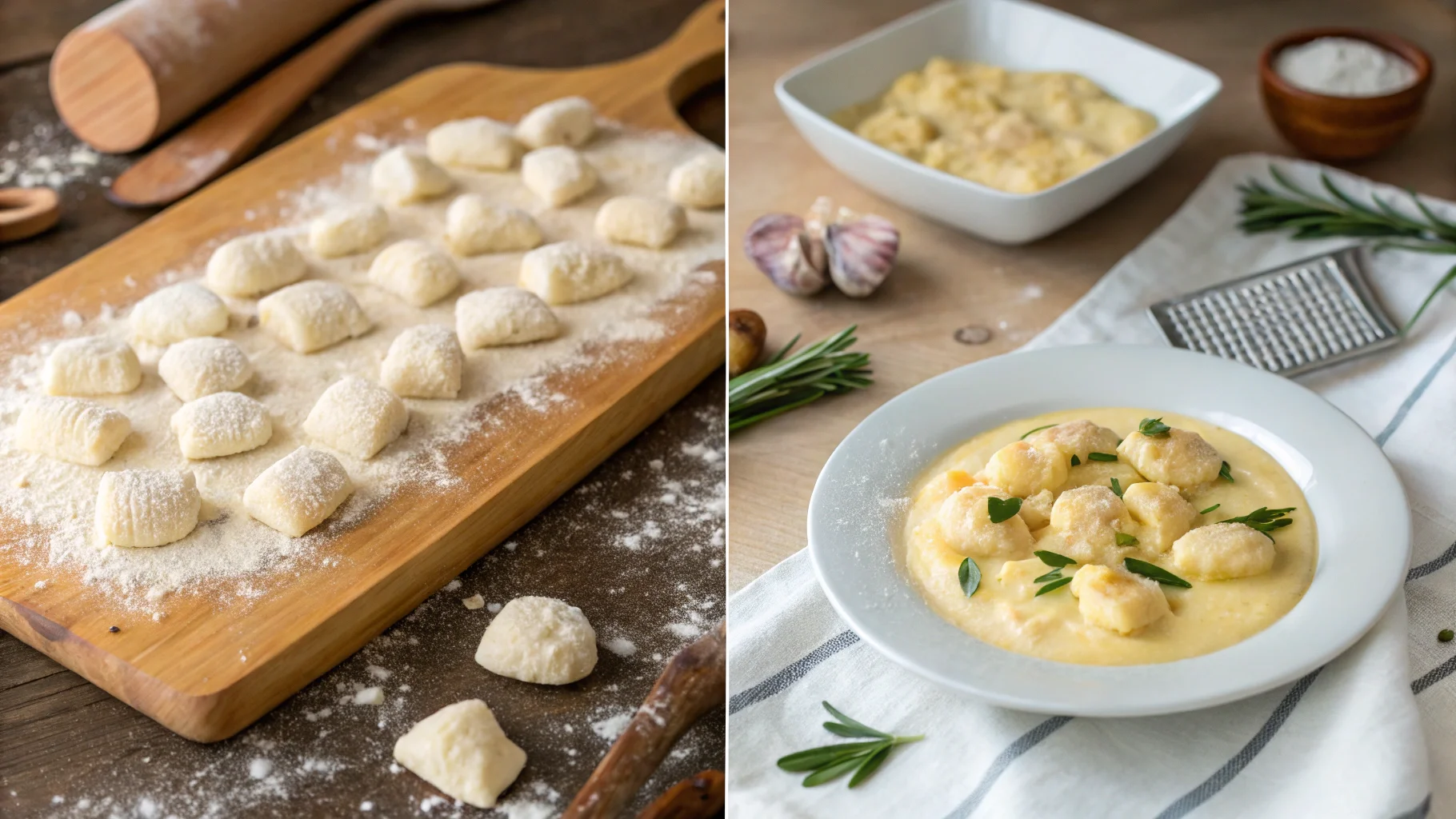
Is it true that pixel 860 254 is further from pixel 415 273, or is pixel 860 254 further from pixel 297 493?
pixel 297 493

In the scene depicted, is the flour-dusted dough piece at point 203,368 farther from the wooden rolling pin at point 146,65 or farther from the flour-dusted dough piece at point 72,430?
the wooden rolling pin at point 146,65

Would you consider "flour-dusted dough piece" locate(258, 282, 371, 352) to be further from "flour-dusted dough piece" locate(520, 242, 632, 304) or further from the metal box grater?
the metal box grater

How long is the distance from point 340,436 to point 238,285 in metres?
0.42

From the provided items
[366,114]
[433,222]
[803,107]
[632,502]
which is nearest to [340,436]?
[632,502]

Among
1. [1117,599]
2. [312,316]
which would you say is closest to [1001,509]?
[1117,599]

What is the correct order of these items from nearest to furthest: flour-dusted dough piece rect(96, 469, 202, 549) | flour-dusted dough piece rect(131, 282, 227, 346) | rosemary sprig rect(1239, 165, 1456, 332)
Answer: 1. flour-dusted dough piece rect(96, 469, 202, 549)
2. flour-dusted dough piece rect(131, 282, 227, 346)
3. rosemary sprig rect(1239, 165, 1456, 332)

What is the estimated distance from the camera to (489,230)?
191cm

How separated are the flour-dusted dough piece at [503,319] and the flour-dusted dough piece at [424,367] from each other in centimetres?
6

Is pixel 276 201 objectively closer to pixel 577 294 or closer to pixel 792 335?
pixel 577 294

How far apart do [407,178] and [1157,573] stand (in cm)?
137

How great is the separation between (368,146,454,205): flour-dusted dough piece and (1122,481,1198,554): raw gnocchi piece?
4.16 ft

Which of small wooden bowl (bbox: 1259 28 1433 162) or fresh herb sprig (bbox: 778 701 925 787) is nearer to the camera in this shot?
fresh herb sprig (bbox: 778 701 925 787)

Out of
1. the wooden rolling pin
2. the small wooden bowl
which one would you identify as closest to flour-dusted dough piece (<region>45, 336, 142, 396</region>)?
the wooden rolling pin

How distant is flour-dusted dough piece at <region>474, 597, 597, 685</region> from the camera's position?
1.30 metres
